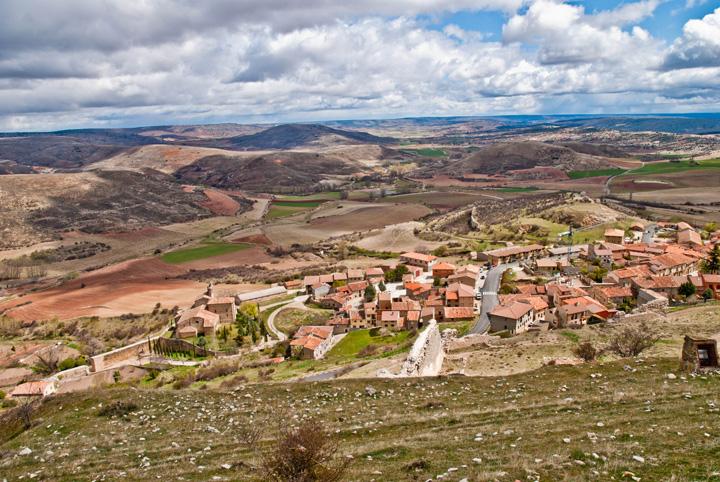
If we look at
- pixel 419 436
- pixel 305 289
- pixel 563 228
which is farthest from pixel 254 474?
pixel 563 228

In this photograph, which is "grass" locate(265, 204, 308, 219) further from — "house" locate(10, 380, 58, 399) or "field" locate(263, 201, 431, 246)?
"house" locate(10, 380, 58, 399)

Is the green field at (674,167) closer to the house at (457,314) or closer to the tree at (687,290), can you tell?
the tree at (687,290)

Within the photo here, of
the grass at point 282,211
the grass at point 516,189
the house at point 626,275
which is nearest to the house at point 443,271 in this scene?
the house at point 626,275

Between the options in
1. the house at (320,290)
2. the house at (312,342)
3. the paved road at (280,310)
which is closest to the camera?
the house at (312,342)

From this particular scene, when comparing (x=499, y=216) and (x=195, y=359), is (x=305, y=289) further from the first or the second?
(x=499, y=216)

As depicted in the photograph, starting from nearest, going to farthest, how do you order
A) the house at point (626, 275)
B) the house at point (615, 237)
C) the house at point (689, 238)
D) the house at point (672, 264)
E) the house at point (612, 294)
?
1. the house at point (612, 294)
2. the house at point (626, 275)
3. the house at point (672, 264)
4. the house at point (689, 238)
5. the house at point (615, 237)

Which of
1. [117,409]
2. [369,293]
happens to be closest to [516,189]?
[369,293]
